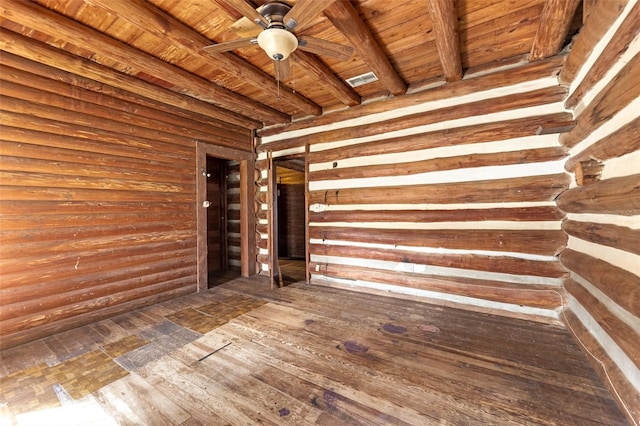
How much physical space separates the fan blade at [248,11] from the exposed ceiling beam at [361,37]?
0.56 m

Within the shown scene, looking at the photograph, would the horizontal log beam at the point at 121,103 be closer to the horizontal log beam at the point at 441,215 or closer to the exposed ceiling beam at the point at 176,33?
the exposed ceiling beam at the point at 176,33

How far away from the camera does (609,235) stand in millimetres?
1811

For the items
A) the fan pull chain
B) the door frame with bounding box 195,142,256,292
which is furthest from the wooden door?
the fan pull chain

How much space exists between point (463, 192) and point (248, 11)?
123 inches

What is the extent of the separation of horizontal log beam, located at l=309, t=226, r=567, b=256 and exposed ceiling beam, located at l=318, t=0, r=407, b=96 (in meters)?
2.15

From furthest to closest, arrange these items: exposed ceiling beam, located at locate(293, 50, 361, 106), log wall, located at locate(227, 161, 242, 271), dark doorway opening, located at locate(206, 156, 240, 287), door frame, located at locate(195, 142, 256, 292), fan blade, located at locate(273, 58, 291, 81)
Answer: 1. log wall, located at locate(227, 161, 242, 271)
2. dark doorway opening, located at locate(206, 156, 240, 287)
3. door frame, located at locate(195, 142, 256, 292)
4. exposed ceiling beam, located at locate(293, 50, 361, 106)
5. fan blade, located at locate(273, 58, 291, 81)

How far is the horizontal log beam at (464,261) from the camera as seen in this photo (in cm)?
292

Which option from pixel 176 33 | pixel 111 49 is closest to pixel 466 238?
pixel 176 33

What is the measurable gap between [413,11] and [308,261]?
3.82m

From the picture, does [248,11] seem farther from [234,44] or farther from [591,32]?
[591,32]

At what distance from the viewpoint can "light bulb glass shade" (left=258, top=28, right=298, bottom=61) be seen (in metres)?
1.97

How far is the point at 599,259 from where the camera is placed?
6.66ft

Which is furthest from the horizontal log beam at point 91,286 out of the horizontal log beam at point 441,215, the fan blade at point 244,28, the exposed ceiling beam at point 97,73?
the fan blade at point 244,28

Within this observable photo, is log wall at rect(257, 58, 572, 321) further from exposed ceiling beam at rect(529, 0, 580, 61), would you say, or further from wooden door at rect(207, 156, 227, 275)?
wooden door at rect(207, 156, 227, 275)
